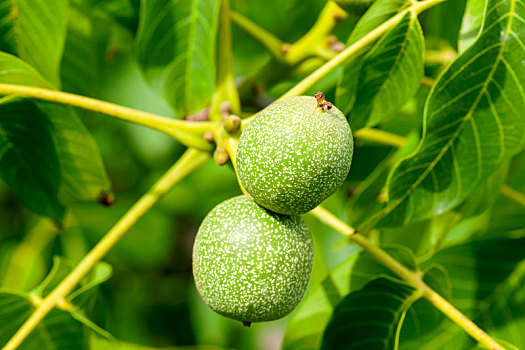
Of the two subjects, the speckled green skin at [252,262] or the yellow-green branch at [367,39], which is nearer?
the speckled green skin at [252,262]

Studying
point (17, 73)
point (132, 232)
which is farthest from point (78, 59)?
point (132, 232)

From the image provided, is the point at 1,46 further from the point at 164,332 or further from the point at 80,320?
the point at 164,332

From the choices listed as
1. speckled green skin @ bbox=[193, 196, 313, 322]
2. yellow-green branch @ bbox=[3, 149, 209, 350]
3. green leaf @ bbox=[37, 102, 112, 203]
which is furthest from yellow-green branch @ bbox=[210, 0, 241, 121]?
speckled green skin @ bbox=[193, 196, 313, 322]

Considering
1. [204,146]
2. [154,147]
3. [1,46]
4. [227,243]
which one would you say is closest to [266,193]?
[227,243]

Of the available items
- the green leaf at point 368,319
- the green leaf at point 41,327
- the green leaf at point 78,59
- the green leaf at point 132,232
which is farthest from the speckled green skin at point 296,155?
the green leaf at point 132,232

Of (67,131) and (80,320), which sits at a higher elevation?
(67,131)

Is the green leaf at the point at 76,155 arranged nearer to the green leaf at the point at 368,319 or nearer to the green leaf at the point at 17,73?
the green leaf at the point at 17,73
